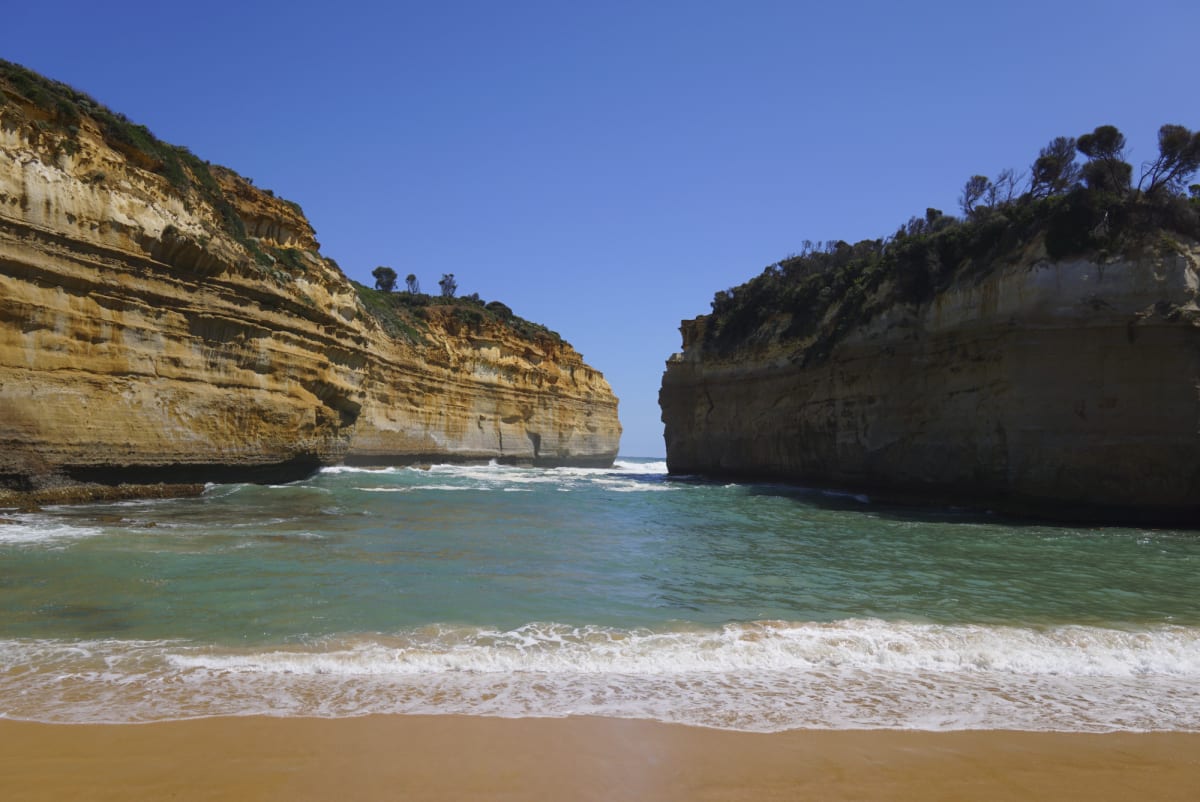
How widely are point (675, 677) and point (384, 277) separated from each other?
79.2 m

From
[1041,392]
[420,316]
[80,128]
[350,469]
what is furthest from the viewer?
[420,316]

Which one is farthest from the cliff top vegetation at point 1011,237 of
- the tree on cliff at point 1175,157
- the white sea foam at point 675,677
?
the white sea foam at point 675,677

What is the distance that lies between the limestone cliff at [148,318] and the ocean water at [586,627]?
2378 millimetres

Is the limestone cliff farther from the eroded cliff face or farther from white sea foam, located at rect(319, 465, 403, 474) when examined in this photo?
the eroded cliff face

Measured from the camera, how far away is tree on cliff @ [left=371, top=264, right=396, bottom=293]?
258 feet

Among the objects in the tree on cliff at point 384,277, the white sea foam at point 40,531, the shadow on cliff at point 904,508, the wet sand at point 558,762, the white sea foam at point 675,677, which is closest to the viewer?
the wet sand at point 558,762

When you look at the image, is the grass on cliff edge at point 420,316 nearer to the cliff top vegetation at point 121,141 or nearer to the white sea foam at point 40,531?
the cliff top vegetation at point 121,141

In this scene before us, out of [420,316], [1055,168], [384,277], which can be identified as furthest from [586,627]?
[384,277]

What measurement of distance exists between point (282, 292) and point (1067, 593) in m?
17.9

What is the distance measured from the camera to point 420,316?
41594 mm

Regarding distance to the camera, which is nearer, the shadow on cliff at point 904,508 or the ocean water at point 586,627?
the ocean water at point 586,627

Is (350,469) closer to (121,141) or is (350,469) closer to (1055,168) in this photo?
(121,141)

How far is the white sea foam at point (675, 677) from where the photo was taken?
171 inches

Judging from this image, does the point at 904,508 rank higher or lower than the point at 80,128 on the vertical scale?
lower
